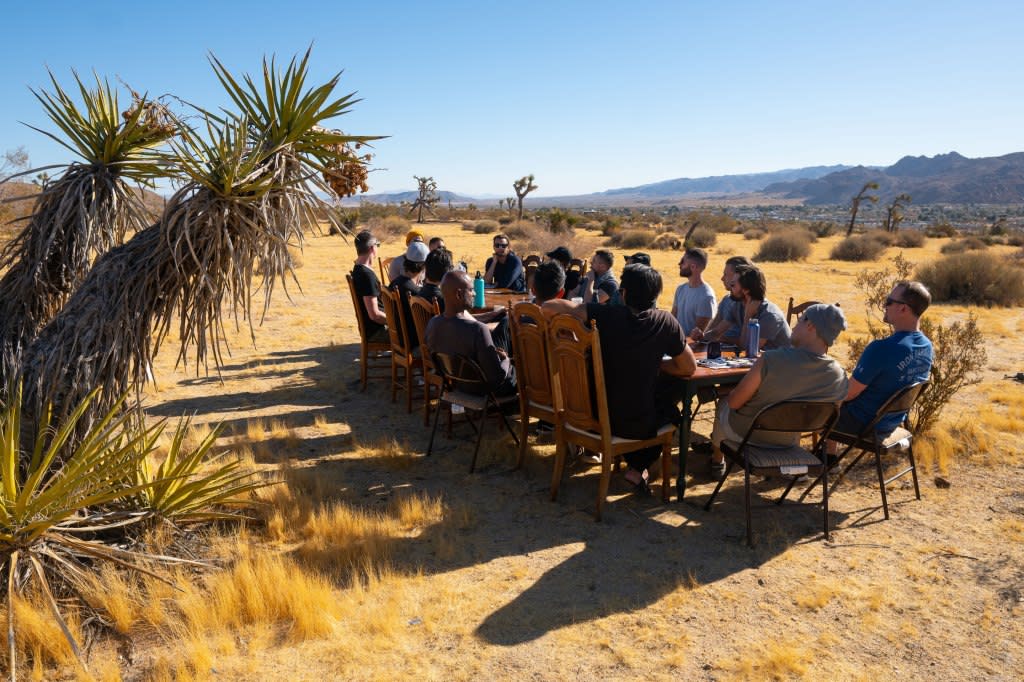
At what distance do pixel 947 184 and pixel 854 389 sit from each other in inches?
6321

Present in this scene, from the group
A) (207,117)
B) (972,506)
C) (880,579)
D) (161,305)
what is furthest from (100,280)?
(972,506)

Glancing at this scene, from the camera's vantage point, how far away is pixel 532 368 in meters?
4.63

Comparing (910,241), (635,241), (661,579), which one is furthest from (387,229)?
(661,579)

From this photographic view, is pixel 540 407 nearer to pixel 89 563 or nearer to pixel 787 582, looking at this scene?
pixel 787 582

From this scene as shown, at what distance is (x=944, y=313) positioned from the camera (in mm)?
12289

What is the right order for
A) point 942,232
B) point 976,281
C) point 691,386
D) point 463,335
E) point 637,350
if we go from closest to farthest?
point 637,350
point 691,386
point 463,335
point 976,281
point 942,232

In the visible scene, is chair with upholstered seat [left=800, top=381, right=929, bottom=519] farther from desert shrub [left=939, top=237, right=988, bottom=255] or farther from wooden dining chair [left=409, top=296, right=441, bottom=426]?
desert shrub [left=939, top=237, right=988, bottom=255]

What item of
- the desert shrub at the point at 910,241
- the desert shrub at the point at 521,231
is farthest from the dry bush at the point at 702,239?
the desert shrub at the point at 910,241

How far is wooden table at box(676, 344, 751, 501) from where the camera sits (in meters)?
4.26

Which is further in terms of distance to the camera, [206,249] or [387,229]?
[387,229]

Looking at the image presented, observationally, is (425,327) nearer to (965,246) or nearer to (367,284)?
(367,284)

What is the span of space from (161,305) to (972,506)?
16.3ft

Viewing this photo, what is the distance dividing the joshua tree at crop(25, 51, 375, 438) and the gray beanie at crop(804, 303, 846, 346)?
2576mm

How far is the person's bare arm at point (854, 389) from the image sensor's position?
4238mm
